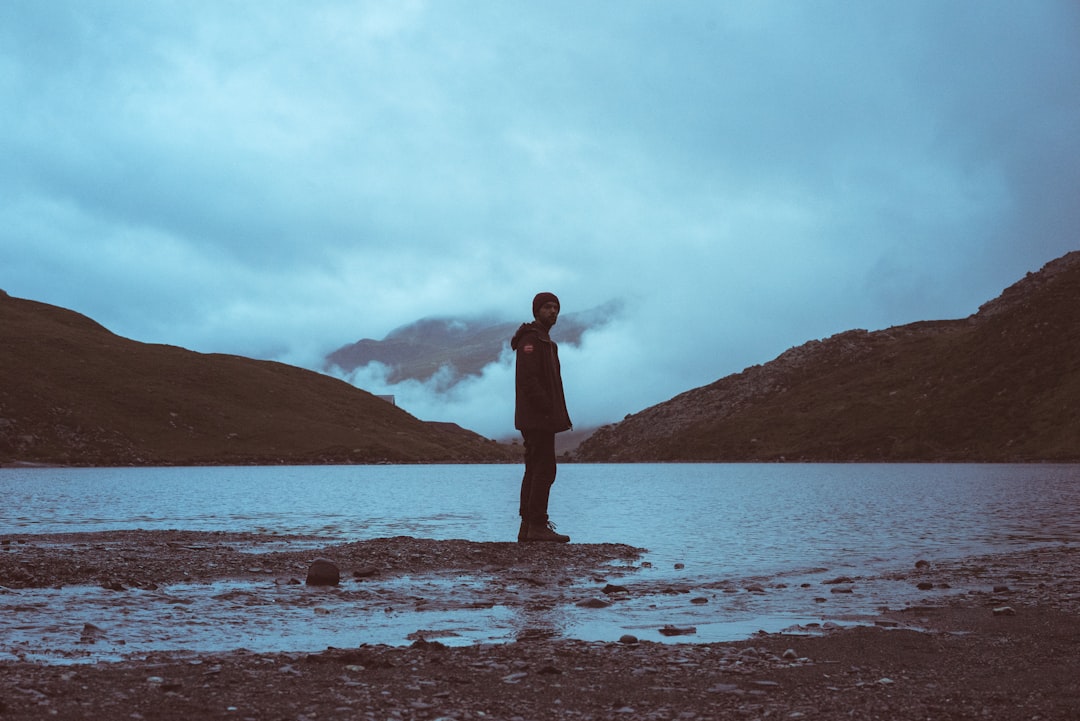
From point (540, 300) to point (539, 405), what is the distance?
7.52 feet

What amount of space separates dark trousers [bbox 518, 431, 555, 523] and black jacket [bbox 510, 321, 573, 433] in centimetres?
23

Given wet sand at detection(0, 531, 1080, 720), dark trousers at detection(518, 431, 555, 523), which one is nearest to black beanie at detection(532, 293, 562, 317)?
dark trousers at detection(518, 431, 555, 523)

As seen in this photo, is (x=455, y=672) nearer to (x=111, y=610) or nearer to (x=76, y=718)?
(x=76, y=718)

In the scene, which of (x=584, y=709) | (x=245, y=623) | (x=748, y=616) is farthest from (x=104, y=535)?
(x=584, y=709)

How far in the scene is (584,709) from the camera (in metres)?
8.20

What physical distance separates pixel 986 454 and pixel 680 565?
184 meters

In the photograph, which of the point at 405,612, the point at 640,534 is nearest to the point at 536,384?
the point at 640,534

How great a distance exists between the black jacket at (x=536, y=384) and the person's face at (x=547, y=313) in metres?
0.23

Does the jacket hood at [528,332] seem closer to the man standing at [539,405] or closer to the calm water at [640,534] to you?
the man standing at [539,405]

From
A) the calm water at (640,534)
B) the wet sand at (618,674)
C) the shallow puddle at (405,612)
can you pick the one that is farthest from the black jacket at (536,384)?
the wet sand at (618,674)

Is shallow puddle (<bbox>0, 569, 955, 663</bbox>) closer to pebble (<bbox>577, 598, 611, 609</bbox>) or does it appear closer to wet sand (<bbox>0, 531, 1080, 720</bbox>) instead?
pebble (<bbox>577, 598, 611, 609</bbox>)

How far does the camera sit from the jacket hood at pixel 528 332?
22109mm

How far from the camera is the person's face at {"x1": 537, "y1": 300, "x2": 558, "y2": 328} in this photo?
22562 millimetres

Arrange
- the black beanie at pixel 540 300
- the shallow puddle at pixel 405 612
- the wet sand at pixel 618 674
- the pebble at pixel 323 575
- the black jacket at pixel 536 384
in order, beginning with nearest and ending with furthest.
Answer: the wet sand at pixel 618 674
the shallow puddle at pixel 405 612
the pebble at pixel 323 575
the black jacket at pixel 536 384
the black beanie at pixel 540 300
